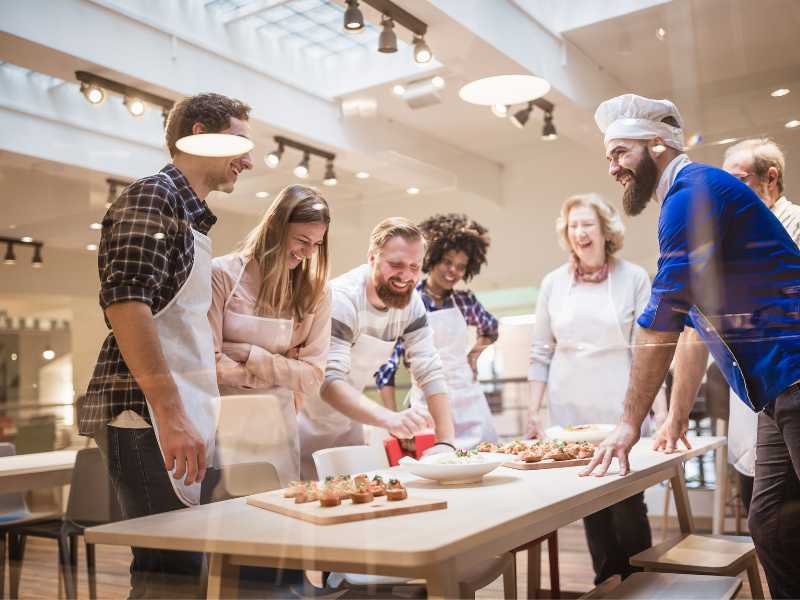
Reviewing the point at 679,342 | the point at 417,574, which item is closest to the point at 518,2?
the point at 679,342

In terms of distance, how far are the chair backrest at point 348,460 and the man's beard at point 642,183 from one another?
0.91 metres

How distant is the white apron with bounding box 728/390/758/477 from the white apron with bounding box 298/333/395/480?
978 millimetres

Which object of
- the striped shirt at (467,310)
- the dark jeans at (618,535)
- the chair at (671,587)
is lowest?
the dark jeans at (618,535)

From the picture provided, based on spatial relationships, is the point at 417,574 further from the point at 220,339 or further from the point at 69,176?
the point at 69,176

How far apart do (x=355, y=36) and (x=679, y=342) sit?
51.0 inches

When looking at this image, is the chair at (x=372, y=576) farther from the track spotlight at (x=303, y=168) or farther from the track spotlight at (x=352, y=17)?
the track spotlight at (x=352, y=17)

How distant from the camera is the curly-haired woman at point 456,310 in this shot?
2488 millimetres

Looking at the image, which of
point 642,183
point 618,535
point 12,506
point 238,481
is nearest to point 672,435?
point 642,183

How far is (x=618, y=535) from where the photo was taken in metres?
2.58

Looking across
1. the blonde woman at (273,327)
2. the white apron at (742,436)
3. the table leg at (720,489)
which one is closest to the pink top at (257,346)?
the blonde woman at (273,327)

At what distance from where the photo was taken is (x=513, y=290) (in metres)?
2.48

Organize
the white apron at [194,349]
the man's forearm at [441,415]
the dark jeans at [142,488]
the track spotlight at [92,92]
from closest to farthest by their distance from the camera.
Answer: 1. the dark jeans at [142,488]
2. the white apron at [194,349]
3. the track spotlight at [92,92]
4. the man's forearm at [441,415]

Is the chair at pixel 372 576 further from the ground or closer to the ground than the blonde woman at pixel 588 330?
closer to the ground

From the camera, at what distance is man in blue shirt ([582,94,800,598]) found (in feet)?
4.99
